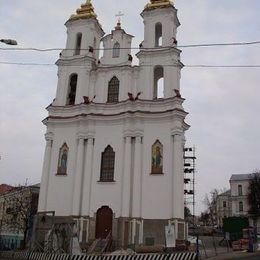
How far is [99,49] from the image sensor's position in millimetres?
39375

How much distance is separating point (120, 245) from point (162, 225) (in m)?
3.42

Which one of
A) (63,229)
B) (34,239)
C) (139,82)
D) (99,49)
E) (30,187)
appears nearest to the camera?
(63,229)

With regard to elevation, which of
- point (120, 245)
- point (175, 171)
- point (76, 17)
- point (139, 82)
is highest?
point (76, 17)

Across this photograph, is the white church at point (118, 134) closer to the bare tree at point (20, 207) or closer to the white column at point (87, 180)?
the white column at point (87, 180)

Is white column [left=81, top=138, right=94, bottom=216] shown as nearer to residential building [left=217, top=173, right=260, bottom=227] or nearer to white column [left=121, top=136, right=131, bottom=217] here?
white column [left=121, top=136, right=131, bottom=217]

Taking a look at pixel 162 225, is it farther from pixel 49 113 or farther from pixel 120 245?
pixel 49 113

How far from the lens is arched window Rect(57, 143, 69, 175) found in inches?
1412

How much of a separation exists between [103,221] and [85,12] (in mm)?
19446

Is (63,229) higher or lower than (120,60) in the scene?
lower

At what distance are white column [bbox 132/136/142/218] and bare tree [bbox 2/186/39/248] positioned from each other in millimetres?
17672

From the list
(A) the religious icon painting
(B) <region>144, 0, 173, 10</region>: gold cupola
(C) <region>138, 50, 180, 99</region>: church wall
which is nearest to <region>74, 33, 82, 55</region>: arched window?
(C) <region>138, 50, 180, 99</region>: church wall

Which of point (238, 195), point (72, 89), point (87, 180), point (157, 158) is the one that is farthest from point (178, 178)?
point (238, 195)

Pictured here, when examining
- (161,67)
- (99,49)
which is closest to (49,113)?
(99,49)

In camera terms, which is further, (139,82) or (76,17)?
(76,17)
